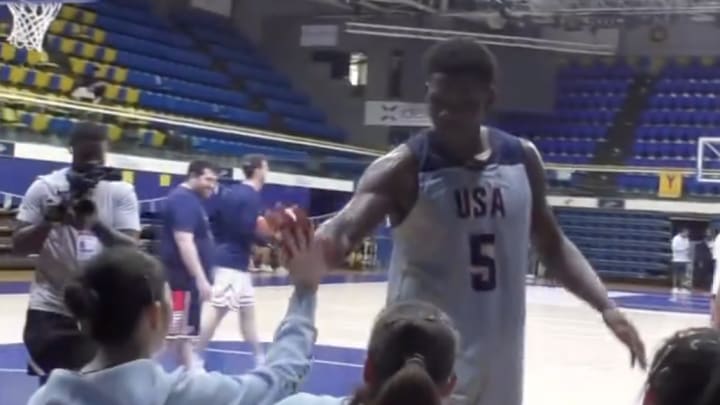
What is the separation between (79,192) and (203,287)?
255cm

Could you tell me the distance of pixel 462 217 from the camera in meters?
3.31

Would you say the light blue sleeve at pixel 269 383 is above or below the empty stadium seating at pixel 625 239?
above

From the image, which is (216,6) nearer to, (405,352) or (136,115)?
(136,115)

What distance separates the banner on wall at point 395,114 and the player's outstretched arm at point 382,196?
24.0m

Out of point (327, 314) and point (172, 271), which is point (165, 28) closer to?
point (327, 314)

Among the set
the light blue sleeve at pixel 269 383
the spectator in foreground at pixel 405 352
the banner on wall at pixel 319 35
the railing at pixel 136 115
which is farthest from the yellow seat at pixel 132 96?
the spectator in foreground at pixel 405 352

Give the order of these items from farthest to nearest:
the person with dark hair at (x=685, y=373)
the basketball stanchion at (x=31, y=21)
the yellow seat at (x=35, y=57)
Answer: the yellow seat at (x=35, y=57)
the basketball stanchion at (x=31, y=21)
the person with dark hair at (x=685, y=373)

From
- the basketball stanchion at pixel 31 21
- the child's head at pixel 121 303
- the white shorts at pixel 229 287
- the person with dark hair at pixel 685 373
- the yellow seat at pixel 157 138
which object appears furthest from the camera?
the yellow seat at pixel 157 138

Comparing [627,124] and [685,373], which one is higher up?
[627,124]

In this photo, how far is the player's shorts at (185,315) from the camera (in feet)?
24.3

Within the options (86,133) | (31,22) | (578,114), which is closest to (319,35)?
(578,114)

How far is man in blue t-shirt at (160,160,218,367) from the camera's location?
7434mm

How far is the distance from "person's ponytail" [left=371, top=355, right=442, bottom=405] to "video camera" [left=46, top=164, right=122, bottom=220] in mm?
3070

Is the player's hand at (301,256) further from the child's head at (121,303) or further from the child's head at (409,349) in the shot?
the child's head at (121,303)
